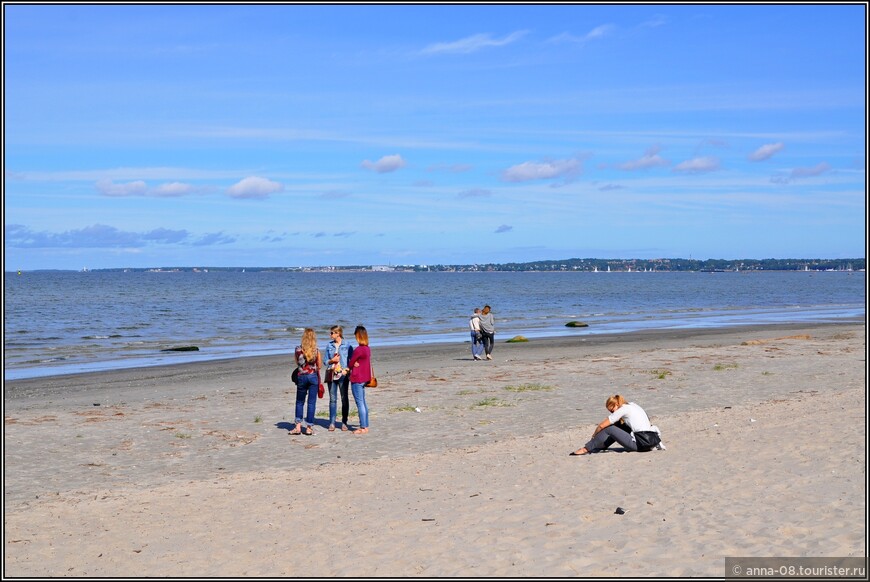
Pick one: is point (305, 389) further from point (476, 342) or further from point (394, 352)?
point (394, 352)

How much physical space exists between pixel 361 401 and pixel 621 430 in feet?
15.7

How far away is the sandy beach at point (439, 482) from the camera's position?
829 cm

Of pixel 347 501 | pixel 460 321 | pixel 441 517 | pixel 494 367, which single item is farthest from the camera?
pixel 460 321

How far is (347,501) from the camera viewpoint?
35.1 ft

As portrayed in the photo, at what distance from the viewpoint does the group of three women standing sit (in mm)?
15461

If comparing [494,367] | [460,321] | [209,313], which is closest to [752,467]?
[494,367]

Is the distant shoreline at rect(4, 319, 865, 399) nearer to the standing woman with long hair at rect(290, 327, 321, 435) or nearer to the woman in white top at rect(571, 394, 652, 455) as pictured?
the standing woman with long hair at rect(290, 327, 321, 435)

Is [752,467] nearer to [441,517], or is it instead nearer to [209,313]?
[441,517]

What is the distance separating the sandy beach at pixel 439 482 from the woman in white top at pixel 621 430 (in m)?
0.29

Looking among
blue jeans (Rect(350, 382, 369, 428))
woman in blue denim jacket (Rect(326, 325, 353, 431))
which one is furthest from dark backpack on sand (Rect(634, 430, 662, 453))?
woman in blue denim jacket (Rect(326, 325, 353, 431))

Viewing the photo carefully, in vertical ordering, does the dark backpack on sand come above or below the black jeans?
below

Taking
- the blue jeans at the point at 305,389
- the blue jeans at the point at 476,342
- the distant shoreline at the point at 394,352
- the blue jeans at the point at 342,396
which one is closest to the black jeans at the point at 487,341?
the blue jeans at the point at 476,342

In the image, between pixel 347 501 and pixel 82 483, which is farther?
pixel 82 483

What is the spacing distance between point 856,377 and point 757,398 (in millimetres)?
4520
